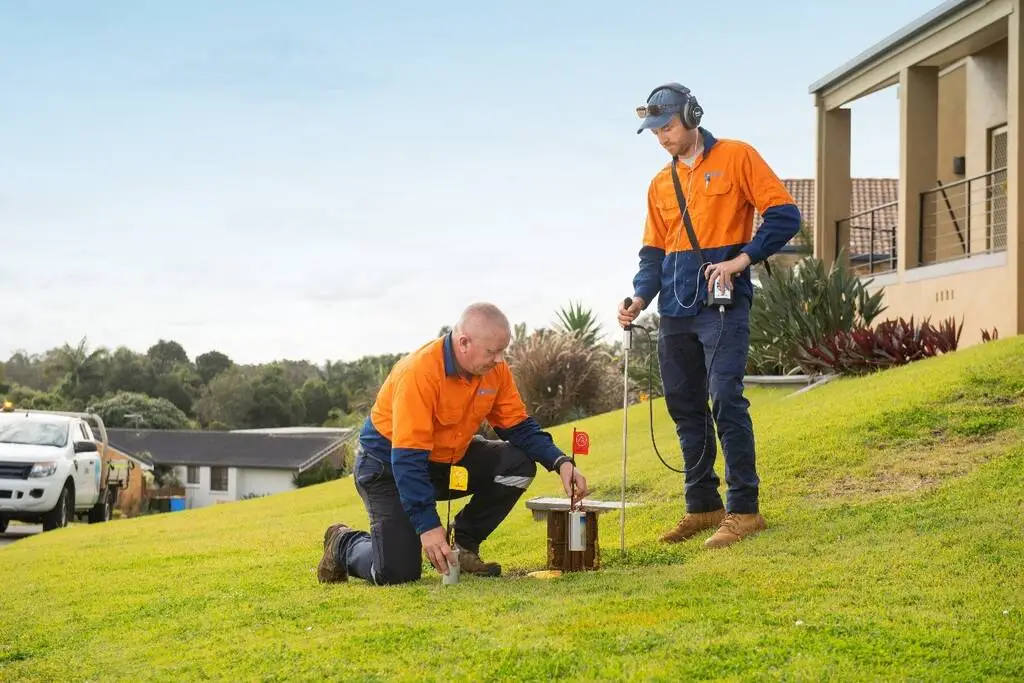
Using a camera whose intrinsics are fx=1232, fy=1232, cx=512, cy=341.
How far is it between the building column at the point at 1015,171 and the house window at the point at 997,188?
6.94 feet

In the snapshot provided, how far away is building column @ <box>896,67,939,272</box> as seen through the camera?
61.4 ft

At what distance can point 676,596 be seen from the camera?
5.08 m

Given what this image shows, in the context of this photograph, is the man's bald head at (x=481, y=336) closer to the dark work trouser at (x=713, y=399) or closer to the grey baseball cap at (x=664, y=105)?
the dark work trouser at (x=713, y=399)

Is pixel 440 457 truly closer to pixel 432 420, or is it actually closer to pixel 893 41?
pixel 432 420

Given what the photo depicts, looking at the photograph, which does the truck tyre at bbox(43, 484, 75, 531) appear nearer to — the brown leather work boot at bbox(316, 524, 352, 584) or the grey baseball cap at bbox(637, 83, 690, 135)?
the brown leather work boot at bbox(316, 524, 352, 584)

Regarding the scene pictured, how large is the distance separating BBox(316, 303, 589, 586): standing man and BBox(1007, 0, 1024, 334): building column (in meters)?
11.2

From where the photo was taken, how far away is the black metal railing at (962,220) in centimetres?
1867

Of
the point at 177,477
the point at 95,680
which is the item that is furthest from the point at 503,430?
the point at 177,477

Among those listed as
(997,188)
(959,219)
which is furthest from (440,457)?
(997,188)

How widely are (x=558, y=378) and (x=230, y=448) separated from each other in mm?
47846

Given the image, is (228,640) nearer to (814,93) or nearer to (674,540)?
(674,540)

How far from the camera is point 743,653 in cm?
414

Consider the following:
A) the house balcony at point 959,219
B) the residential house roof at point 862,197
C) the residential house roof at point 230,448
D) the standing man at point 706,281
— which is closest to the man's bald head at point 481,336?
the standing man at point 706,281

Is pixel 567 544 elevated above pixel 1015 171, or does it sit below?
below
